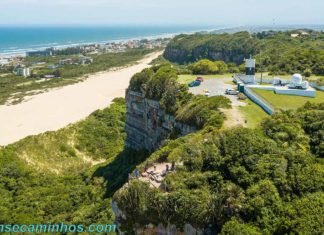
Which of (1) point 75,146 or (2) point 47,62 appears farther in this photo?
(2) point 47,62

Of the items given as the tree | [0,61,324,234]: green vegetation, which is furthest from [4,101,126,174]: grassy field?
the tree

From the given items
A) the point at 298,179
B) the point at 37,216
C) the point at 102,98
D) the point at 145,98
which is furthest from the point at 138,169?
the point at 102,98

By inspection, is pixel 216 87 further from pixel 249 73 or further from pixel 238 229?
pixel 238 229

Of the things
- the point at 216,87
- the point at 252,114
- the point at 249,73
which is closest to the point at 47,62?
the point at 216,87

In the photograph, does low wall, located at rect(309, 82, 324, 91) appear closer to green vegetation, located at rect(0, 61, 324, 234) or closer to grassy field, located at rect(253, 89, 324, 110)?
grassy field, located at rect(253, 89, 324, 110)

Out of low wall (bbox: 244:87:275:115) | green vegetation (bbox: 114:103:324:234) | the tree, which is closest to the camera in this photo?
the tree

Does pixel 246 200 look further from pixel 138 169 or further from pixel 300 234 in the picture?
pixel 138 169

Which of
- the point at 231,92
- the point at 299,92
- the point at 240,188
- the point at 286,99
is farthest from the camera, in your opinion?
the point at 231,92
